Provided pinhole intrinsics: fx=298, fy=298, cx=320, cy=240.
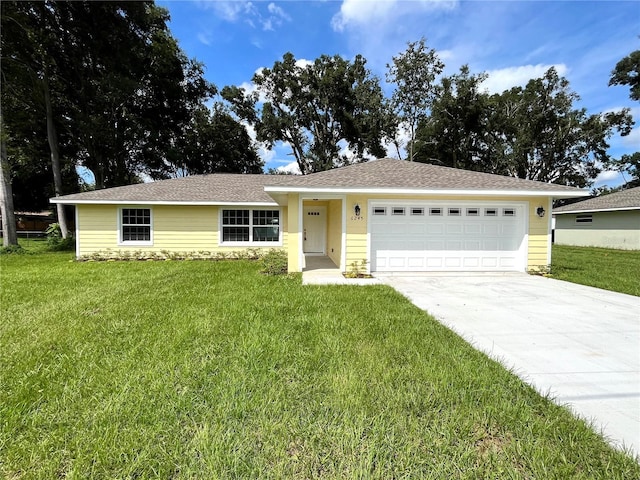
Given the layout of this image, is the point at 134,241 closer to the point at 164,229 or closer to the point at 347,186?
the point at 164,229

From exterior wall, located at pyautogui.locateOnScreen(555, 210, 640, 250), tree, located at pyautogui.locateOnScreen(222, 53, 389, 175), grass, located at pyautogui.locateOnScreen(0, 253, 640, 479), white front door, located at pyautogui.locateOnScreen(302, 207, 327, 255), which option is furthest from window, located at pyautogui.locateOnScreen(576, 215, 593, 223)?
grass, located at pyautogui.locateOnScreen(0, 253, 640, 479)

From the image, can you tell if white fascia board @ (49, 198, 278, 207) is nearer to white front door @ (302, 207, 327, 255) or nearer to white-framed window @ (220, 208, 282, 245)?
white-framed window @ (220, 208, 282, 245)

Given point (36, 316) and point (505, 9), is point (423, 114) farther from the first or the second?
point (36, 316)

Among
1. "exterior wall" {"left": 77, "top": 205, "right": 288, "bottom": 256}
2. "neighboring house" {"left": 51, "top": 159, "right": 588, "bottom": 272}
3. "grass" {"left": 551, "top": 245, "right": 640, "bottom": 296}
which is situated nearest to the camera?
"grass" {"left": 551, "top": 245, "right": 640, "bottom": 296}

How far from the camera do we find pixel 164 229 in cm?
1169

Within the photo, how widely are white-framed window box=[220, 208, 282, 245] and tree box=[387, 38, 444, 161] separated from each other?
739 inches

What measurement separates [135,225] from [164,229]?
115 cm

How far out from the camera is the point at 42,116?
1791 centimetres

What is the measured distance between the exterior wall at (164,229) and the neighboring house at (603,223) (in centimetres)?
1864

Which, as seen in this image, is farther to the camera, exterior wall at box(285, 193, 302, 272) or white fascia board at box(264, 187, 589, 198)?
exterior wall at box(285, 193, 302, 272)

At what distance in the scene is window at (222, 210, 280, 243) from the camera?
12.0 metres

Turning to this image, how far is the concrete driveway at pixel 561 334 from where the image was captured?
2662 mm

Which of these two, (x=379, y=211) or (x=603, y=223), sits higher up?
(x=379, y=211)

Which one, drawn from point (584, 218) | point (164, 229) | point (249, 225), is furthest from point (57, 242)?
point (584, 218)
